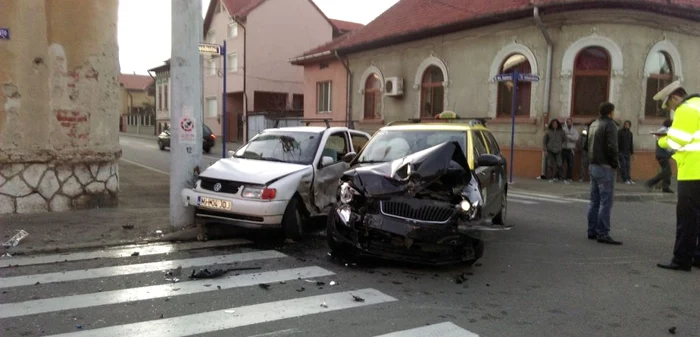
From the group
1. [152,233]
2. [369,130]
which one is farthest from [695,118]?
[369,130]

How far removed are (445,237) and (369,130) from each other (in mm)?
18185

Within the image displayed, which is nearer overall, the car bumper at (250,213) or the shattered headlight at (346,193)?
the shattered headlight at (346,193)

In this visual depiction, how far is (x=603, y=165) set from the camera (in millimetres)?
7645

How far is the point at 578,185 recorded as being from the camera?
1524 cm

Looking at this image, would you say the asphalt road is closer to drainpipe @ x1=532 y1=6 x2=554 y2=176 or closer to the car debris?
the car debris

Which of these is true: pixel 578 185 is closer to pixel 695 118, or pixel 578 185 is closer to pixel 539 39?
pixel 539 39

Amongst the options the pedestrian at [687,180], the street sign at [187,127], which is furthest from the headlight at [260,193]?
the pedestrian at [687,180]

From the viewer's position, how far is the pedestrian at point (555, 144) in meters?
15.7

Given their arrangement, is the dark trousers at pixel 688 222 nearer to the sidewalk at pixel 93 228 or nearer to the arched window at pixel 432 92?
the sidewalk at pixel 93 228

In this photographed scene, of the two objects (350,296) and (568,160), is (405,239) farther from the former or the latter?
(568,160)

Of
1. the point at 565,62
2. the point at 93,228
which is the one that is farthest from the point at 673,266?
the point at 565,62

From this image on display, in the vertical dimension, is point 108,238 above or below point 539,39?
below

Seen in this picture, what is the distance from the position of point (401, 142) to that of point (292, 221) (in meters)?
1.81

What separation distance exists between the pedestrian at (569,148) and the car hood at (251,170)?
1070 centimetres
